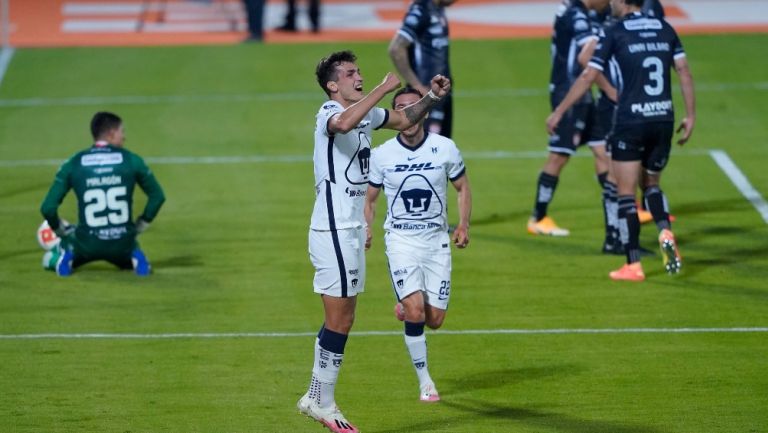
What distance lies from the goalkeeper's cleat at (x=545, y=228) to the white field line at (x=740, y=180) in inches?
89.7

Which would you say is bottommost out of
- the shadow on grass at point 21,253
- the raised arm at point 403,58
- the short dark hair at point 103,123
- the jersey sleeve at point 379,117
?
the shadow on grass at point 21,253

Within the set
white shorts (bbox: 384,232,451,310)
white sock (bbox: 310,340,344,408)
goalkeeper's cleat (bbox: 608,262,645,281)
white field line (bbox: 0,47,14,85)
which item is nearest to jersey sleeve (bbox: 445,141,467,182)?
white shorts (bbox: 384,232,451,310)

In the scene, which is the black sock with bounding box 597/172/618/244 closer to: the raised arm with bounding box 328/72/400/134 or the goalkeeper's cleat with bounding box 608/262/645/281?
the goalkeeper's cleat with bounding box 608/262/645/281

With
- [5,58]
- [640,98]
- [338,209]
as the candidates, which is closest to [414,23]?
[640,98]

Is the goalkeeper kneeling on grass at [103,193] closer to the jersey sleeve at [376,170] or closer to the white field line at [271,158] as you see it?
the jersey sleeve at [376,170]

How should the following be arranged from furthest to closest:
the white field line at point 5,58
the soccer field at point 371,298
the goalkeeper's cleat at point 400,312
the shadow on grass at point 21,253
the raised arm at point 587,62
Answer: the white field line at point 5,58, the shadow on grass at point 21,253, the raised arm at point 587,62, the goalkeeper's cleat at point 400,312, the soccer field at point 371,298

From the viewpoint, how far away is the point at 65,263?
1449 cm

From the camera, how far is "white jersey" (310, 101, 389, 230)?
384 inches

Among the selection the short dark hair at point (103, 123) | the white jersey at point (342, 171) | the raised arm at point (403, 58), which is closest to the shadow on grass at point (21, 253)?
the short dark hair at point (103, 123)

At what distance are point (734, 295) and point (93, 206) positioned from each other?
5996 mm

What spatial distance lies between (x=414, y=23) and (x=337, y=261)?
20.7 ft

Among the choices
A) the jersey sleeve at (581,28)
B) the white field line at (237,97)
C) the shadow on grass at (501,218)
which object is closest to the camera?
the jersey sleeve at (581,28)

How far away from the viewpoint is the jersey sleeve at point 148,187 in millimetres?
14225

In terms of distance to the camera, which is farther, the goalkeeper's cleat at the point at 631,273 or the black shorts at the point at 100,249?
the black shorts at the point at 100,249
